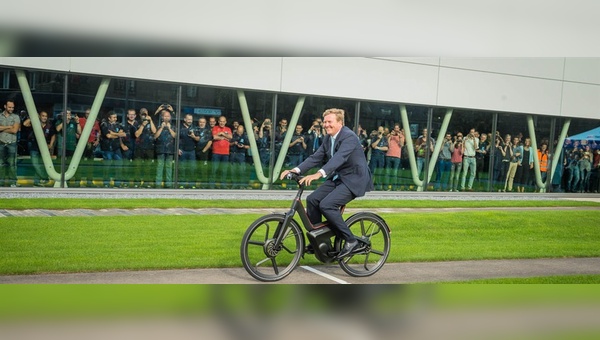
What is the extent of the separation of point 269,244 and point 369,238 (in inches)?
51.8

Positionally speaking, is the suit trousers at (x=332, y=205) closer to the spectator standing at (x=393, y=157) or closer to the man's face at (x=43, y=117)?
the man's face at (x=43, y=117)

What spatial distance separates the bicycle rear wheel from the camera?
28.0ft

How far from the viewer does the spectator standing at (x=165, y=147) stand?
16.3 meters

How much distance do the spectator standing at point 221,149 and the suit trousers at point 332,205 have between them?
8.73 m

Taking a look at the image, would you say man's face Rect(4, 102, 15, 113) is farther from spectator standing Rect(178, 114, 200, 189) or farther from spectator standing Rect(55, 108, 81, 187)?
spectator standing Rect(178, 114, 200, 189)

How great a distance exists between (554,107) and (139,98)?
392 inches

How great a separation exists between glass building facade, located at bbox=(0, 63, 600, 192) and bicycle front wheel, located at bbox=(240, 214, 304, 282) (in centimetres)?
833

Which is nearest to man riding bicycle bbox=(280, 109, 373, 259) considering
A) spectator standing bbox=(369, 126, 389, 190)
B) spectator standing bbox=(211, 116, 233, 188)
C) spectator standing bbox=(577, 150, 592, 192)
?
spectator standing bbox=(211, 116, 233, 188)

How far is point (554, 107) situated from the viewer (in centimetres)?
1820

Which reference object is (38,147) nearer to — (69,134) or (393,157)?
(69,134)

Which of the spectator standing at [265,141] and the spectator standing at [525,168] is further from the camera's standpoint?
the spectator standing at [525,168]

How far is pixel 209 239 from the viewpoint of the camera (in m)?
10.4

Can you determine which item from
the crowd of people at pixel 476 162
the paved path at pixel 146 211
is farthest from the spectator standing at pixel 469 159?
the paved path at pixel 146 211
